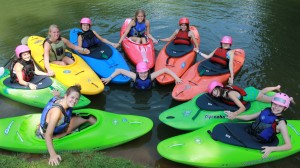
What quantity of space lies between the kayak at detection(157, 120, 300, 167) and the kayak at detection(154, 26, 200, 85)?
1.95 metres

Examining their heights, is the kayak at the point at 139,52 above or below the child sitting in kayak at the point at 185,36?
below

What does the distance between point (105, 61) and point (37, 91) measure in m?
1.74

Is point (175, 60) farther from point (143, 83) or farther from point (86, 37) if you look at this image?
point (86, 37)

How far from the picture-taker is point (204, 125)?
4.92 metres

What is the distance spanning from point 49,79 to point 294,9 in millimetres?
9124

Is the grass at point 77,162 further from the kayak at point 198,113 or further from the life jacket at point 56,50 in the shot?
the life jacket at point 56,50

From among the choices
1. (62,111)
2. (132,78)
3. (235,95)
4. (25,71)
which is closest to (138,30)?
(132,78)

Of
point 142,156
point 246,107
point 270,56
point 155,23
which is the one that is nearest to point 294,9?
point 270,56

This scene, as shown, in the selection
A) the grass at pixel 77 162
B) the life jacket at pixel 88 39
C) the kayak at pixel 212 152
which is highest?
the life jacket at pixel 88 39

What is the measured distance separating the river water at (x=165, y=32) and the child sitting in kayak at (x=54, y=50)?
3.74ft

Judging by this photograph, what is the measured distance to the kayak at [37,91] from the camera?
219 inches

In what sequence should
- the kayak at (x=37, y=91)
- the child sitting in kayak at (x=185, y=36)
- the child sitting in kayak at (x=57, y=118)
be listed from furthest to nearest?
the child sitting in kayak at (x=185, y=36)
the kayak at (x=37, y=91)
the child sitting in kayak at (x=57, y=118)

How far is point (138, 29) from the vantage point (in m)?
7.67

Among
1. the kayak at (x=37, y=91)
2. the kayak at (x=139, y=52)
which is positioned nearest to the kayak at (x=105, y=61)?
the kayak at (x=139, y=52)
